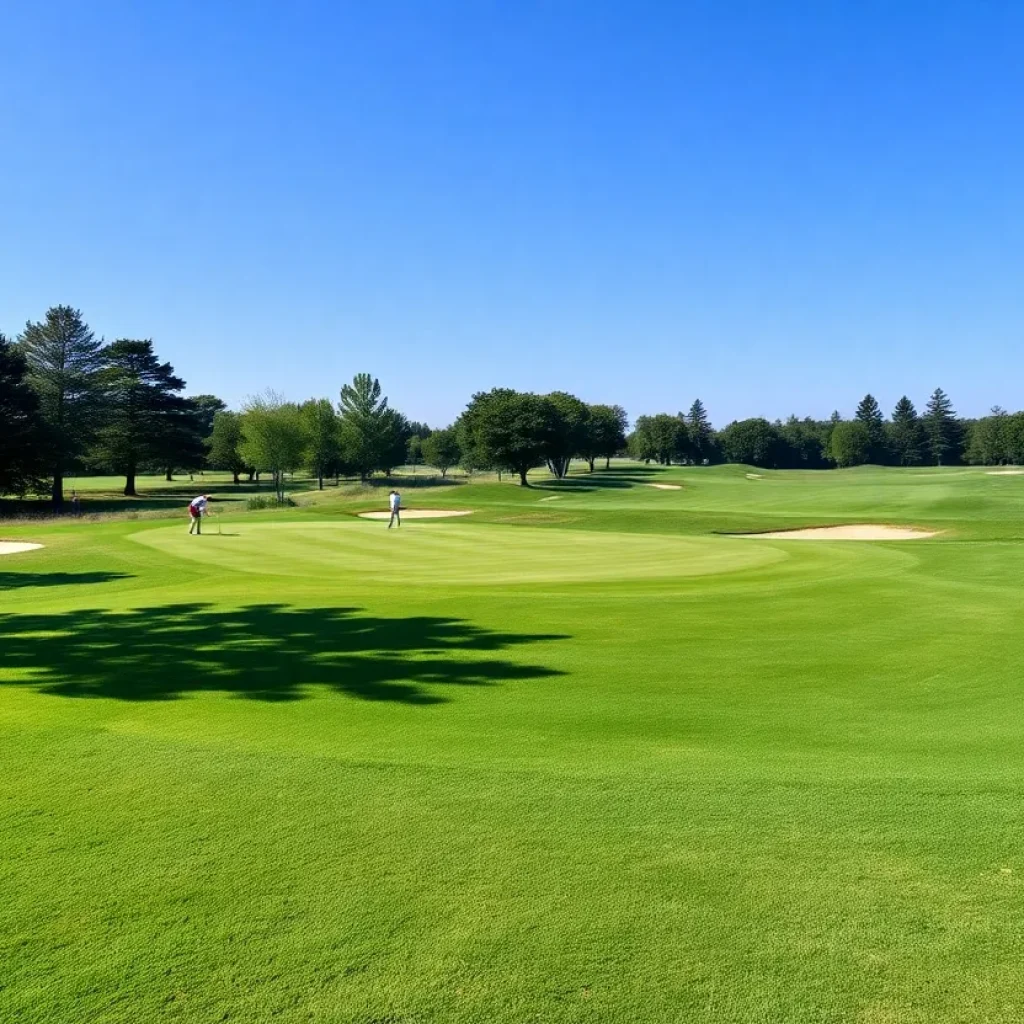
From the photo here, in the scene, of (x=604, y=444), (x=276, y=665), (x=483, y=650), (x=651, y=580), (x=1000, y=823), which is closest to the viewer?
(x=1000, y=823)

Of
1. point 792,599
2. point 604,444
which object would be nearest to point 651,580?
point 792,599

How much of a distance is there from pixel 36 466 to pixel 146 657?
6135cm

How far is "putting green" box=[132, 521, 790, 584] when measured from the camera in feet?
68.2

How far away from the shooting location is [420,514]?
52.4 meters

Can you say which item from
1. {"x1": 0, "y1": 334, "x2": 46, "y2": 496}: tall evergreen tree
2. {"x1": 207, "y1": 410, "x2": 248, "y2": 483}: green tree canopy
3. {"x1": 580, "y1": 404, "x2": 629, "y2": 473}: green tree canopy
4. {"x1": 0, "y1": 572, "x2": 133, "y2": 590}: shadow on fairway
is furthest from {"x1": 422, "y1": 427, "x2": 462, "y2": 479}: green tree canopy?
{"x1": 0, "y1": 572, "x2": 133, "y2": 590}: shadow on fairway

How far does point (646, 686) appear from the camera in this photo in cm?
925

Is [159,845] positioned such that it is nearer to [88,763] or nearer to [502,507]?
[88,763]

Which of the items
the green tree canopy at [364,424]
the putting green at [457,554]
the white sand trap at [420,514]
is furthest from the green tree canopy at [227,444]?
the putting green at [457,554]

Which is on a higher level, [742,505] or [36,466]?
[36,466]

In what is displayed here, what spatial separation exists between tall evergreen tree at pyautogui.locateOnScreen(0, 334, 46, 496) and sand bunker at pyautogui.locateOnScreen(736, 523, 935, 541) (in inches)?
2044

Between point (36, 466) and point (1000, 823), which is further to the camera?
point (36, 466)

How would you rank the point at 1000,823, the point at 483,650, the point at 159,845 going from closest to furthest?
1. the point at 159,845
2. the point at 1000,823
3. the point at 483,650

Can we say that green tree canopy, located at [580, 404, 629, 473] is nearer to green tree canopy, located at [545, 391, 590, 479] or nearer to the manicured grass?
green tree canopy, located at [545, 391, 590, 479]

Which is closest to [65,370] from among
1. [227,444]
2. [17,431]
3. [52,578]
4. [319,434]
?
[17,431]
